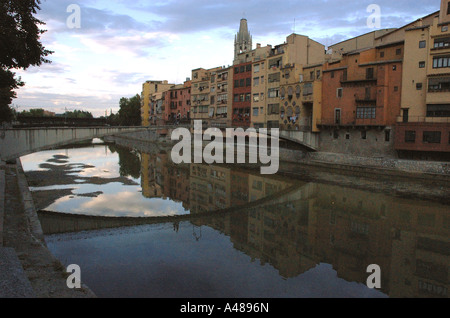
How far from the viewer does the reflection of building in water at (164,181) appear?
2762 cm

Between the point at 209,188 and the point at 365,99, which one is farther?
the point at 365,99

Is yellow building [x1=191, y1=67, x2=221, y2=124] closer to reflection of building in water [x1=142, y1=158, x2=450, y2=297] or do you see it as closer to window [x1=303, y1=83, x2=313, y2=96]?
window [x1=303, y1=83, x2=313, y2=96]

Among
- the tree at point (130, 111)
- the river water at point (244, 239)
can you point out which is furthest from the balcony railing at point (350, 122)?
the tree at point (130, 111)

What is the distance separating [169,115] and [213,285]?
8123 centimetres

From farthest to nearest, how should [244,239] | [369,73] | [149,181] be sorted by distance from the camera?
[369,73] < [149,181] < [244,239]

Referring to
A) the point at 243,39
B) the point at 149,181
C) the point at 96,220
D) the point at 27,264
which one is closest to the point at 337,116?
the point at 149,181

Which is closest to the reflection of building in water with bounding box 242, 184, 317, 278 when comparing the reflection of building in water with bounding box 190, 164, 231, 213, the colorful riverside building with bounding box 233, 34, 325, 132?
the reflection of building in water with bounding box 190, 164, 231, 213

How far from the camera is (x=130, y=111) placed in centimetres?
12031

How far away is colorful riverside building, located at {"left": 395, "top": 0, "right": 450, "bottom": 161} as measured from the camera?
1280 inches

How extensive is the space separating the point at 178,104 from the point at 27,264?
78488 mm

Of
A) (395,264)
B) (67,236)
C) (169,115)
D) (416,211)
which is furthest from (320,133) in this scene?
(169,115)

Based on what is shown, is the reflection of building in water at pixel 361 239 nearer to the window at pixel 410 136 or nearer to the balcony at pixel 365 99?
the window at pixel 410 136

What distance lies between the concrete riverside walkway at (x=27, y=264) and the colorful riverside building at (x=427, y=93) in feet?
110

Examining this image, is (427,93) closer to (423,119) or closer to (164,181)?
(423,119)
